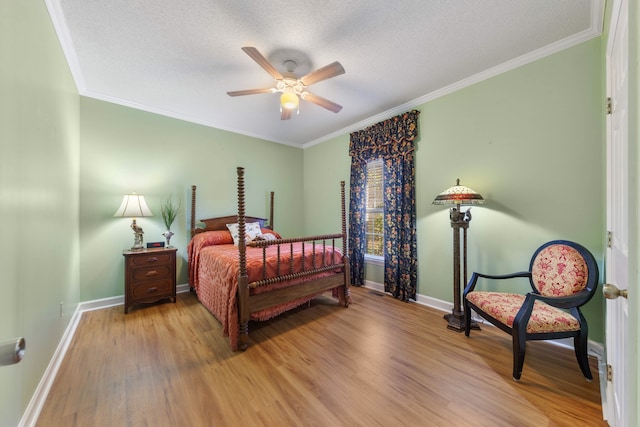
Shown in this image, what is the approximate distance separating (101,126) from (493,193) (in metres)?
4.49

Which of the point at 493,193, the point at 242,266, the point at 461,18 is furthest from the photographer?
the point at 493,193

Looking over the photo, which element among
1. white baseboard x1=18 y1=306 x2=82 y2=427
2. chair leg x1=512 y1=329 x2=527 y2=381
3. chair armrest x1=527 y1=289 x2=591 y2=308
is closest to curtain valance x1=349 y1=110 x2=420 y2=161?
chair armrest x1=527 y1=289 x2=591 y2=308

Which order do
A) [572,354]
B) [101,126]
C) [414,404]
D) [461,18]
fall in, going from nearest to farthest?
[414,404], [461,18], [572,354], [101,126]

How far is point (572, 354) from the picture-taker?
6.34 ft

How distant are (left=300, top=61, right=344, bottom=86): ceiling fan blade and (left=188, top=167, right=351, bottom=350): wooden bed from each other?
968 millimetres

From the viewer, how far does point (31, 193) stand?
1374 mm

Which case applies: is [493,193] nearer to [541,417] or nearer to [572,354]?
[572,354]

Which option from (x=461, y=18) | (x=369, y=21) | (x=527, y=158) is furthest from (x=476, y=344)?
(x=369, y=21)

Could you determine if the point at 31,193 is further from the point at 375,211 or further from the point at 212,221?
the point at 375,211

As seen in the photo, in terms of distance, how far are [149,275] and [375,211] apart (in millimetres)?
3065

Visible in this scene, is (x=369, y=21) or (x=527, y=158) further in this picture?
(x=527, y=158)

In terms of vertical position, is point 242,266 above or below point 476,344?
above

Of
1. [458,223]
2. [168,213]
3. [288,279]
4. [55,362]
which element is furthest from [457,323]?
[168,213]

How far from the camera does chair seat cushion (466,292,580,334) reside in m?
1.63
